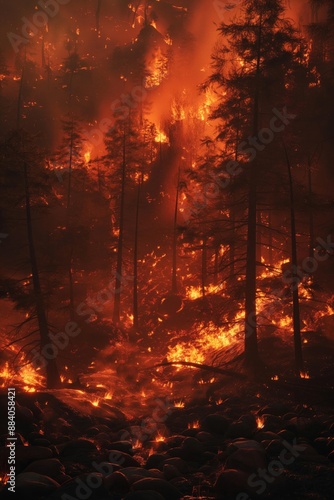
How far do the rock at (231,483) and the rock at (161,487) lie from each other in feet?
2.37

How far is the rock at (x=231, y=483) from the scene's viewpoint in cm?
638

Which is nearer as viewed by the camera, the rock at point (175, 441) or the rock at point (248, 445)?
the rock at point (248, 445)

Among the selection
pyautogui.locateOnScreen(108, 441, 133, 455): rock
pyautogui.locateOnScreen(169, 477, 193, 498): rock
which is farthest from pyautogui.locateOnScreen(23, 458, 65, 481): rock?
pyautogui.locateOnScreen(169, 477, 193, 498): rock

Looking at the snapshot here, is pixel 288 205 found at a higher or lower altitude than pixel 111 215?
lower

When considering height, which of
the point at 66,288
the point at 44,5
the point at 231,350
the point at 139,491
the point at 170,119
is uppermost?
the point at 44,5

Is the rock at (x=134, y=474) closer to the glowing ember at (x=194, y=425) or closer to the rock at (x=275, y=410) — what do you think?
the glowing ember at (x=194, y=425)

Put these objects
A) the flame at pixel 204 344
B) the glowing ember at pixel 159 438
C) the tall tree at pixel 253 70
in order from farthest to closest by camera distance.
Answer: the flame at pixel 204 344, the tall tree at pixel 253 70, the glowing ember at pixel 159 438

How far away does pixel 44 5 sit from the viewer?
6512 cm

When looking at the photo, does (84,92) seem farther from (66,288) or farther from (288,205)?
(288,205)

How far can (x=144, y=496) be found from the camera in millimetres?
5859

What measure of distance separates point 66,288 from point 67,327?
297 centimetres

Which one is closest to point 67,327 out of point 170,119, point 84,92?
point 170,119

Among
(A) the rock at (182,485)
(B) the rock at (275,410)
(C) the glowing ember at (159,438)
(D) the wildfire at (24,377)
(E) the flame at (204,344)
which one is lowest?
(A) the rock at (182,485)

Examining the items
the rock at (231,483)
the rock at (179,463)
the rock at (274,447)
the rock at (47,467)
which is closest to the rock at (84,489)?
the rock at (47,467)
